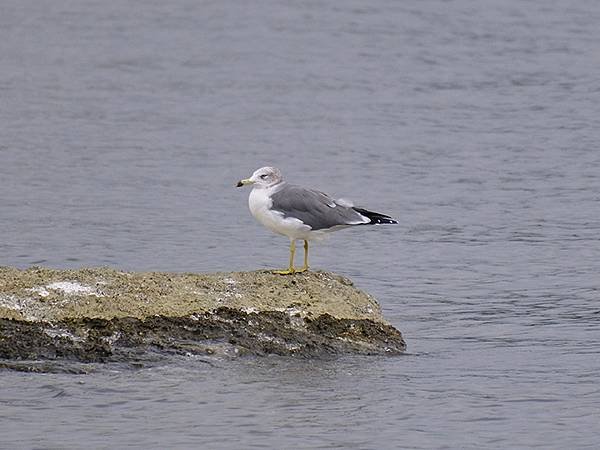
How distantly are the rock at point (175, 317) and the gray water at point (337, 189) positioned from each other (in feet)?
0.58

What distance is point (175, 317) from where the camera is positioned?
9.43 metres

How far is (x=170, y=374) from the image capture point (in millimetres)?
9133

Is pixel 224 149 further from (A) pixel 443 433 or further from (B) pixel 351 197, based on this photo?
(A) pixel 443 433

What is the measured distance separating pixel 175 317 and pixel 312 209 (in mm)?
1503

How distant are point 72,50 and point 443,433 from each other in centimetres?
1981

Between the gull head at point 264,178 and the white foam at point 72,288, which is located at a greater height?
the gull head at point 264,178

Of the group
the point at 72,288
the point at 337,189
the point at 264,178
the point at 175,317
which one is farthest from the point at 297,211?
the point at 337,189

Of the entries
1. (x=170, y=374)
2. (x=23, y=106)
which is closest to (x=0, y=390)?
(x=170, y=374)

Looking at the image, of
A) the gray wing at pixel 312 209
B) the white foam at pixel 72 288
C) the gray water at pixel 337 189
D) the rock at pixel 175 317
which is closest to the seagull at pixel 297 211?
the gray wing at pixel 312 209

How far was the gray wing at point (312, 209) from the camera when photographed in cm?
1030

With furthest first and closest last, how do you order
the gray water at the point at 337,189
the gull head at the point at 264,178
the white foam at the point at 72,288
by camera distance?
1. the gull head at the point at 264,178
2. the white foam at the point at 72,288
3. the gray water at the point at 337,189

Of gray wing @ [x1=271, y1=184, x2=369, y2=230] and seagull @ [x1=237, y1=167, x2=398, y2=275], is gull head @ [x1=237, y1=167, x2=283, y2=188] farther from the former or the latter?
gray wing @ [x1=271, y1=184, x2=369, y2=230]

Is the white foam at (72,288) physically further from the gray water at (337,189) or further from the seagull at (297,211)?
the seagull at (297,211)

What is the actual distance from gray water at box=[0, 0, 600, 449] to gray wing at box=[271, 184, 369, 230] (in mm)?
1180
